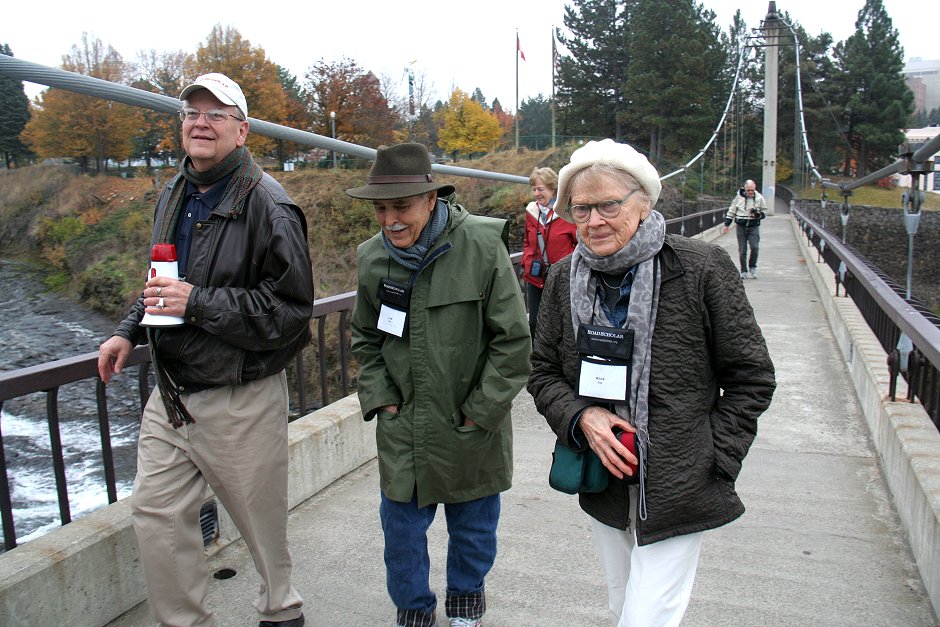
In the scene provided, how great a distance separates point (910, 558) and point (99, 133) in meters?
9.95

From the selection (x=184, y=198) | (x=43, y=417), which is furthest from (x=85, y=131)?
(x=184, y=198)

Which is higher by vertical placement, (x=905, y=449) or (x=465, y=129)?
(x=465, y=129)

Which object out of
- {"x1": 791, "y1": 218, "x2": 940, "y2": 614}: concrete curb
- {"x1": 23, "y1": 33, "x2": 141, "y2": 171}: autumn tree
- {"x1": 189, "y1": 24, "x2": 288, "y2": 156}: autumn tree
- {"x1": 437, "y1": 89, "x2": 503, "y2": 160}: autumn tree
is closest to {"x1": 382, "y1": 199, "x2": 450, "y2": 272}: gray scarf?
{"x1": 791, "y1": 218, "x2": 940, "y2": 614}: concrete curb

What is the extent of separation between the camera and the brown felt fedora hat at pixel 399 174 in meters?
2.59

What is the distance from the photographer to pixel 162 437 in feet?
8.53

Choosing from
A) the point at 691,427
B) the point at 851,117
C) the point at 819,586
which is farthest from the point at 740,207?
the point at 851,117

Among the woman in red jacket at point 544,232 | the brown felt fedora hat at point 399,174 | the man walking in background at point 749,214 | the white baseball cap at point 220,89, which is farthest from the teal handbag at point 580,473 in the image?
the man walking in background at point 749,214

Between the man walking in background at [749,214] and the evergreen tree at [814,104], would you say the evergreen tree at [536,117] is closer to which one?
the evergreen tree at [814,104]

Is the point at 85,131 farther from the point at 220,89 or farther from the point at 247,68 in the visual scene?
the point at 247,68

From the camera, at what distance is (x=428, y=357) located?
2662 millimetres

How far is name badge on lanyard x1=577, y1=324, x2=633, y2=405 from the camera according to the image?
2094 millimetres

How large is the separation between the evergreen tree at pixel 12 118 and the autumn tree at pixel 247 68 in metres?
26.8

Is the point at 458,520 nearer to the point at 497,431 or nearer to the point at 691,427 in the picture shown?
the point at 497,431

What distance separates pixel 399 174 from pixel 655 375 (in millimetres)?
1111
